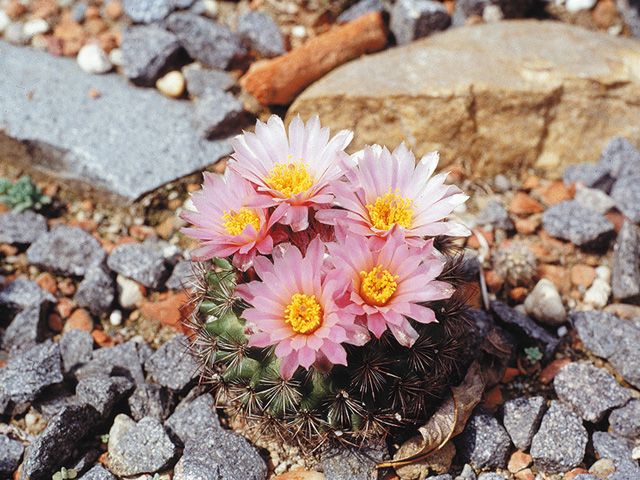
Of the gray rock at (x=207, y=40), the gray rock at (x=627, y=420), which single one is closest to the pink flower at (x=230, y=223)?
the gray rock at (x=627, y=420)

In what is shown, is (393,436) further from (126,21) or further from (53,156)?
(126,21)

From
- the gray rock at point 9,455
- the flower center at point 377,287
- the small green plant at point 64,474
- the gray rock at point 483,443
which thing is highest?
the flower center at point 377,287

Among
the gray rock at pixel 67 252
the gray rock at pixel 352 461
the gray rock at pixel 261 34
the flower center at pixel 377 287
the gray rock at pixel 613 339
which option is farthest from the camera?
the gray rock at pixel 261 34

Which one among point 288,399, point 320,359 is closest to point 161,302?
point 288,399

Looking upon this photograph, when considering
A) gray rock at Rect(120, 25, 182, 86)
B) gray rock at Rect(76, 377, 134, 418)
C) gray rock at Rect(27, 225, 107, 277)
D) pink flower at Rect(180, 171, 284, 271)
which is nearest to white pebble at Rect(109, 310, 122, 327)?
gray rock at Rect(27, 225, 107, 277)

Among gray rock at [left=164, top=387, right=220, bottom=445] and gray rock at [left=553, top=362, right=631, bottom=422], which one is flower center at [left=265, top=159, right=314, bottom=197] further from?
gray rock at [left=553, top=362, right=631, bottom=422]

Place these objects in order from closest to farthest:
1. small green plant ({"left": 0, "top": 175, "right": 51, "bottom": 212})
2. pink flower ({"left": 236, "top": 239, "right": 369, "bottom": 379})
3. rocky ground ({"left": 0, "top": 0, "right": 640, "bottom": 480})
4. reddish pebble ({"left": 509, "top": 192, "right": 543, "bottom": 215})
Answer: pink flower ({"left": 236, "top": 239, "right": 369, "bottom": 379}) → rocky ground ({"left": 0, "top": 0, "right": 640, "bottom": 480}) → small green plant ({"left": 0, "top": 175, "right": 51, "bottom": 212}) → reddish pebble ({"left": 509, "top": 192, "right": 543, "bottom": 215})

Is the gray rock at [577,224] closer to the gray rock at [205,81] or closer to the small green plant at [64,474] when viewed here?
the gray rock at [205,81]
